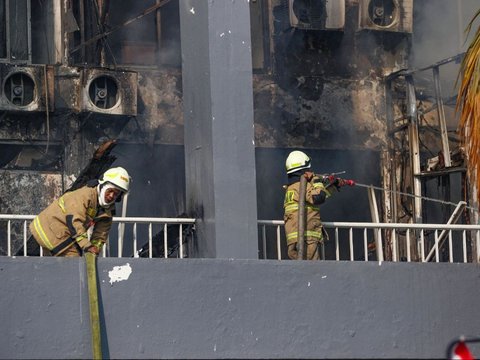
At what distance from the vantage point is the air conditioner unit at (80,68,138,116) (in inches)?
593

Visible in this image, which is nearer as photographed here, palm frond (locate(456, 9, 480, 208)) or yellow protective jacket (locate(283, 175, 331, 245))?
yellow protective jacket (locate(283, 175, 331, 245))

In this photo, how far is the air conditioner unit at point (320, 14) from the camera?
16.1 m

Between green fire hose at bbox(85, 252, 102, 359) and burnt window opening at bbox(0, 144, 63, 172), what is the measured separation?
4521mm

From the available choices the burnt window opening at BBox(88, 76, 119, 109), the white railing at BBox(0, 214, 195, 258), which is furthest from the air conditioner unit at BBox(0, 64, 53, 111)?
the white railing at BBox(0, 214, 195, 258)

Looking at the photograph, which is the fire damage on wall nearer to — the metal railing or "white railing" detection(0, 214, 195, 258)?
the metal railing

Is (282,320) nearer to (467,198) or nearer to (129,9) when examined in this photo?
(467,198)

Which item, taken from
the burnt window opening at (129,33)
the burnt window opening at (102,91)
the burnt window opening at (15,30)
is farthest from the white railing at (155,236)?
the burnt window opening at (129,33)

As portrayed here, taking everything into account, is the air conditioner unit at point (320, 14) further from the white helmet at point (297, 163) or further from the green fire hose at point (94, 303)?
the green fire hose at point (94, 303)

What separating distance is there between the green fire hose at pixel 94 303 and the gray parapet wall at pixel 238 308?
0.12m

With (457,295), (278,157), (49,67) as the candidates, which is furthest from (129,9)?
(457,295)

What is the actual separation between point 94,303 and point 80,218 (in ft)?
2.64

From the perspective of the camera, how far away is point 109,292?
1112cm

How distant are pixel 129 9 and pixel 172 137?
1.80 m

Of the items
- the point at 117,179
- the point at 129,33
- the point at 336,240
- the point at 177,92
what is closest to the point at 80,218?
the point at 117,179
